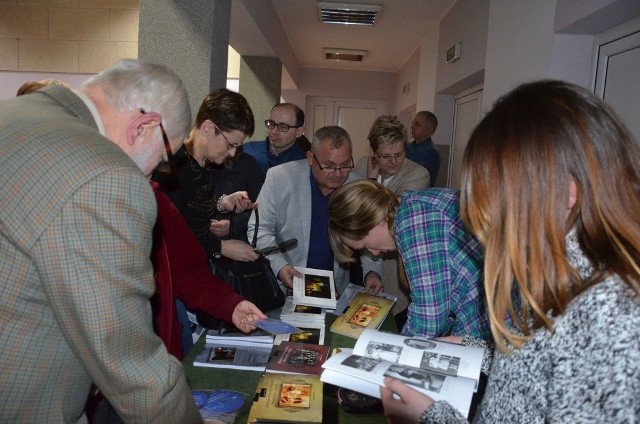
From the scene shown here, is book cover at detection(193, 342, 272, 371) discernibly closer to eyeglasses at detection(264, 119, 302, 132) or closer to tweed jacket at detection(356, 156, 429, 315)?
tweed jacket at detection(356, 156, 429, 315)

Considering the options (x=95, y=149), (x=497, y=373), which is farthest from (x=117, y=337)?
(x=497, y=373)

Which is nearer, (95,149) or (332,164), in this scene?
(95,149)

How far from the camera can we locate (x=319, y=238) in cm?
262

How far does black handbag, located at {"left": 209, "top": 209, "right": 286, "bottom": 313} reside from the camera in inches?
79.7

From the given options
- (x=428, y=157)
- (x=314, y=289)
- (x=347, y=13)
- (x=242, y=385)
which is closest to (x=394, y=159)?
(x=314, y=289)

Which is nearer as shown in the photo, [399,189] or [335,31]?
[399,189]

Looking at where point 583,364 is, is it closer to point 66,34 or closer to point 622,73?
point 622,73

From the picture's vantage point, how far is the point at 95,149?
2.65 feet

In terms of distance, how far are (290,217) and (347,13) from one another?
15.3 ft

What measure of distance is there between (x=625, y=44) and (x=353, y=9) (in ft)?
13.2

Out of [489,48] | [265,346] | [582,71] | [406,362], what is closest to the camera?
[406,362]

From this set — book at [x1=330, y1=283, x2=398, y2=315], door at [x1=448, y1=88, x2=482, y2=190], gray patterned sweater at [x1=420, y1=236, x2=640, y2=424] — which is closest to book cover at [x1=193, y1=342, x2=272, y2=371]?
book at [x1=330, y1=283, x2=398, y2=315]

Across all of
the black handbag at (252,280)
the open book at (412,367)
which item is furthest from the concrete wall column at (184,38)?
the open book at (412,367)

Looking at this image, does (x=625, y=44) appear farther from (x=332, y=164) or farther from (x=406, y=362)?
(x=406, y=362)
